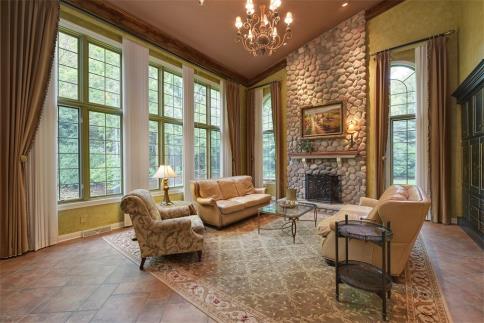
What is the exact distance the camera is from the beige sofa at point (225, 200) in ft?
14.1

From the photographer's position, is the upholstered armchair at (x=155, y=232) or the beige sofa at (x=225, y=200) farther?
the beige sofa at (x=225, y=200)

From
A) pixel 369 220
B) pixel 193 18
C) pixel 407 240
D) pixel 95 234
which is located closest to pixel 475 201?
pixel 407 240

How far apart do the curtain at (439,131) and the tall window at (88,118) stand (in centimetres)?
628

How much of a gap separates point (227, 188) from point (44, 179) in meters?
3.13

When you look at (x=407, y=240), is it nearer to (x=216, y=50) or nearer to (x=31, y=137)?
(x=31, y=137)

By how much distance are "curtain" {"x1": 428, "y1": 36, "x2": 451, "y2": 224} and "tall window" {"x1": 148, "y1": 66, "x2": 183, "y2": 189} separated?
5.48 meters

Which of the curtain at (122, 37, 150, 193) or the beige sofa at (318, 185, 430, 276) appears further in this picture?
the curtain at (122, 37, 150, 193)

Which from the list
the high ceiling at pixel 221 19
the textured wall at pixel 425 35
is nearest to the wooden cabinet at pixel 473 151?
the textured wall at pixel 425 35

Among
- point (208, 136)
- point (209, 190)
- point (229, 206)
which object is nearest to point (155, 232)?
point (229, 206)

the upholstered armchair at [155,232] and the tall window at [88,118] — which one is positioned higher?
the tall window at [88,118]

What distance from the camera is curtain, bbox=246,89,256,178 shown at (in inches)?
298

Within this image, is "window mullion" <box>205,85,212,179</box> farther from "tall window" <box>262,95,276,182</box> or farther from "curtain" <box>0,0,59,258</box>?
"curtain" <box>0,0,59,258</box>

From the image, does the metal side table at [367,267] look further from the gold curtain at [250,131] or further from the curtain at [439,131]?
the gold curtain at [250,131]

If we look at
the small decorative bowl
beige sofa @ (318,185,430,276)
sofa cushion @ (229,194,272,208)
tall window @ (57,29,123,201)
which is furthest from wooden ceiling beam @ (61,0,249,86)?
beige sofa @ (318,185,430,276)
